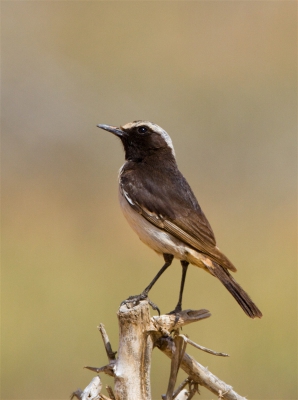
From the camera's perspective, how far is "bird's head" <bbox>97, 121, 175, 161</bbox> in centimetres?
698

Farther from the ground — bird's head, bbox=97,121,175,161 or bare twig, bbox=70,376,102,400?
bird's head, bbox=97,121,175,161

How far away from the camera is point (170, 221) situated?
6.03m

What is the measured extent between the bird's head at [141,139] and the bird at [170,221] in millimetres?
131

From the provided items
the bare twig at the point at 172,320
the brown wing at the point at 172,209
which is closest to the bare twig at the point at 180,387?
the bare twig at the point at 172,320

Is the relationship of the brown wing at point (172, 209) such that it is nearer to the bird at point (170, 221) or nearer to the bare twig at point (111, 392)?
the bird at point (170, 221)

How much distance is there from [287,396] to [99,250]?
13.5 feet

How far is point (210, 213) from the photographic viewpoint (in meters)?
12.9

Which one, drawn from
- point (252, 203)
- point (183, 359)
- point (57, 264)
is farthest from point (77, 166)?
point (183, 359)

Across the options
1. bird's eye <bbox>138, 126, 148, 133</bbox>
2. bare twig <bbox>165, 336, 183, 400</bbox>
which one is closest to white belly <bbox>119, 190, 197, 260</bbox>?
bird's eye <bbox>138, 126, 148, 133</bbox>

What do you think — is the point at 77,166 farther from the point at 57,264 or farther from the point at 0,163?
the point at 57,264

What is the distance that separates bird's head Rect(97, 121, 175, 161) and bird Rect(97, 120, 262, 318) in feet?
0.43

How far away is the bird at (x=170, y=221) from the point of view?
5.80 meters

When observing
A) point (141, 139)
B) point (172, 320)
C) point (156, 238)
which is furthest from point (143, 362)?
point (141, 139)

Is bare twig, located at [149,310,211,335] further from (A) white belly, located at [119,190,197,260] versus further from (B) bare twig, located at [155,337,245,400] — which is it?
(A) white belly, located at [119,190,197,260]
